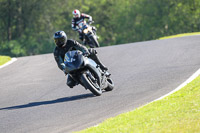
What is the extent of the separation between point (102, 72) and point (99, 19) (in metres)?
65.7

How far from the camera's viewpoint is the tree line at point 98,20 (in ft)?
210

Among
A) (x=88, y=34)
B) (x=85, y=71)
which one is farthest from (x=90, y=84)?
(x=88, y=34)

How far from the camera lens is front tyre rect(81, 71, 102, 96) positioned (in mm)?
10906

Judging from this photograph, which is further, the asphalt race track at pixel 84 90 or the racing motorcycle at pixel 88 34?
the racing motorcycle at pixel 88 34

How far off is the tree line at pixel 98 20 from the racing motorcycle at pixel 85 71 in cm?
4880

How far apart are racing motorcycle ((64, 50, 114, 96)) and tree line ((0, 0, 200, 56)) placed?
4880 cm

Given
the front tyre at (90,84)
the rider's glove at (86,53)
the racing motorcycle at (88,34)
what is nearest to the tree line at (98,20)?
the racing motorcycle at (88,34)

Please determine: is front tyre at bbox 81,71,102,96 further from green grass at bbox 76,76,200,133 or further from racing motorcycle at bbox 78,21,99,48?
racing motorcycle at bbox 78,21,99,48

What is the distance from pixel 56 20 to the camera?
70562mm

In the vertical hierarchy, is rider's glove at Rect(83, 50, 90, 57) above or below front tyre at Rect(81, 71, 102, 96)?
above

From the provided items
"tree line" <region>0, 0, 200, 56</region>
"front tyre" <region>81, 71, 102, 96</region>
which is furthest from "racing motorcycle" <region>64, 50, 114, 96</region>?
"tree line" <region>0, 0, 200, 56</region>

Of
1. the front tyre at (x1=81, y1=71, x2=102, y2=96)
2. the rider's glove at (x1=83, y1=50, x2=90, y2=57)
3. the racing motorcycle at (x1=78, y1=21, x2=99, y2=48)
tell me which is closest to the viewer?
the front tyre at (x1=81, y1=71, x2=102, y2=96)

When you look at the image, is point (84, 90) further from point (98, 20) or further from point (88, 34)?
point (98, 20)

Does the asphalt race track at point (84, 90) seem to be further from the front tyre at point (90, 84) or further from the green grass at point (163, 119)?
the green grass at point (163, 119)
